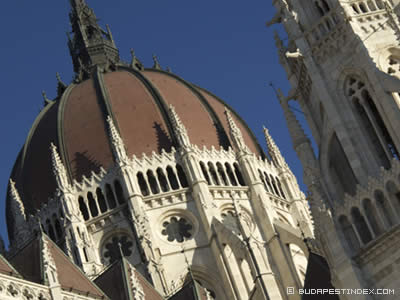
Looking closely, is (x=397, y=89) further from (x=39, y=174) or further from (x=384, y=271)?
(x=39, y=174)

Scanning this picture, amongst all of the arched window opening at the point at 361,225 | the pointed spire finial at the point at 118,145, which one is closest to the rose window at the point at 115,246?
the pointed spire finial at the point at 118,145

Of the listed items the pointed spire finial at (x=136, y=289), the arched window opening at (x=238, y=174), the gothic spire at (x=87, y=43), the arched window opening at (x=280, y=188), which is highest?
the gothic spire at (x=87, y=43)

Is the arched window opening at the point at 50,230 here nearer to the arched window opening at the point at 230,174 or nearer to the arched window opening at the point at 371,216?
the arched window opening at the point at 230,174

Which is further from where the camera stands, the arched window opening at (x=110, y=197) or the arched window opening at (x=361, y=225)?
the arched window opening at (x=110, y=197)

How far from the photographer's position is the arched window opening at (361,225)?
2275cm

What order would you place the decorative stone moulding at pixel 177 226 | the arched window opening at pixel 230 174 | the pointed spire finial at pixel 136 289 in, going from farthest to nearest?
the arched window opening at pixel 230 174, the decorative stone moulding at pixel 177 226, the pointed spire finial at pixel 136 289

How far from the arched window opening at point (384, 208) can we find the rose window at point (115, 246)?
65.9 feet

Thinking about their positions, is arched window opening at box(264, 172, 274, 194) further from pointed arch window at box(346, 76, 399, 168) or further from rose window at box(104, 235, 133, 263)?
pointed arch window at box(346, 76, 399, 168)

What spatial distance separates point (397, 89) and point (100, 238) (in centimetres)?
2092

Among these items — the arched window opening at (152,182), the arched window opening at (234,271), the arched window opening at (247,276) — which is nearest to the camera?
the arched window opening at (234,271)

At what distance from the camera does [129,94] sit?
151 ft

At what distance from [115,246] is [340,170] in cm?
1821

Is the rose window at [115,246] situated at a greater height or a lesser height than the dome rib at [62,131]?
lesser

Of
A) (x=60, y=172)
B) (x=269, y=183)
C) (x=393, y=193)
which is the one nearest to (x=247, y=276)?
(x=269, y=183)
